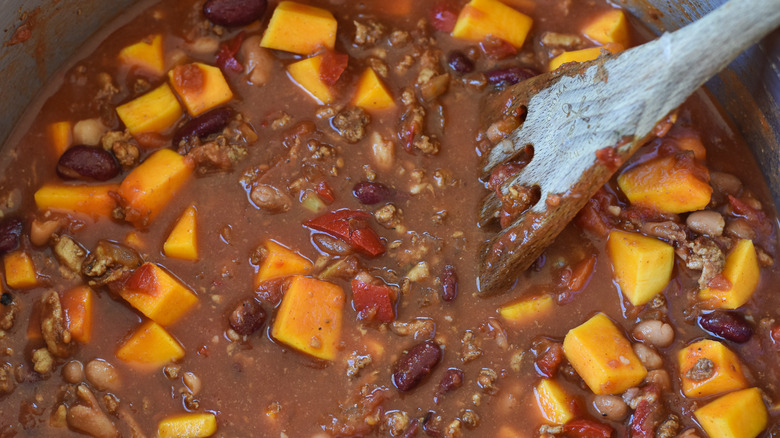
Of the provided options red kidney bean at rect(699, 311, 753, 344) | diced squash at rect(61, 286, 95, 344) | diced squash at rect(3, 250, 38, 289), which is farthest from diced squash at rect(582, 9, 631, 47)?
diced squash at rect(3, 250, 38, 289)

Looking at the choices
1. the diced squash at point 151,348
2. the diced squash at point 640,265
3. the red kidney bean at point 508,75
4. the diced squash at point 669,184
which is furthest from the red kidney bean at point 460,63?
the diced squash at point 151,348

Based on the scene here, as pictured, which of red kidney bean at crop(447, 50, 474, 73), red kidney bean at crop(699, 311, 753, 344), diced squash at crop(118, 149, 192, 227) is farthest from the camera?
red kidney bean at crop(447, 50, 474, 73)

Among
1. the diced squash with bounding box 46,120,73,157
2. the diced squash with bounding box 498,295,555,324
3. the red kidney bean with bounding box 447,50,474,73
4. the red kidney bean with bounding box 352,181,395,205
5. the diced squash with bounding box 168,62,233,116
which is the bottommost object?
the diced squash with bounding box 498,295,555,324

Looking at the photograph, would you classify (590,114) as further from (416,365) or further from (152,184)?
(152,184)

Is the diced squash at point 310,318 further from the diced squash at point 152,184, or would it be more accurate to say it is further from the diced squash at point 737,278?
the diced squash at point 737,278

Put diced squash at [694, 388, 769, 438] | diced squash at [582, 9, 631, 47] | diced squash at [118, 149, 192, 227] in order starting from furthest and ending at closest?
diced squash at [582, 9, 631, 47] → diced squash at [118, 149, 192, 227] → diced squash at [694, 388, 769, 438]

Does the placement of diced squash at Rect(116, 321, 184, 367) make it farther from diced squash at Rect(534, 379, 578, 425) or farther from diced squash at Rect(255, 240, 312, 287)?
diced squash at Rect(534, 379, 578, 425)
